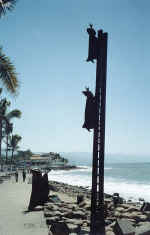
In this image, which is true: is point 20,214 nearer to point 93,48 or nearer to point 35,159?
point 93,48

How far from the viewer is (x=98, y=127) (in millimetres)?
9203

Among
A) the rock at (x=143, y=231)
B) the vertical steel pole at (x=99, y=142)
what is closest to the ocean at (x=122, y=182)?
the vertical steel pole at (x=99, y=142)

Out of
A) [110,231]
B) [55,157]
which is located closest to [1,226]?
[110,231]

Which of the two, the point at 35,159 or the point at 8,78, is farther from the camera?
the point at 35,159

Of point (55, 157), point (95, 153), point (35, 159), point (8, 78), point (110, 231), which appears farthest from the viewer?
point (55, 157)

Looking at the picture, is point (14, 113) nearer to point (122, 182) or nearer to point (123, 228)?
point (122, 182)

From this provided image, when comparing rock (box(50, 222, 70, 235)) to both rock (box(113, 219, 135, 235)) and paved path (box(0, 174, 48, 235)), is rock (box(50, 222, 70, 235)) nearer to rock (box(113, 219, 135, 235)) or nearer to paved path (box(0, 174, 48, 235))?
paved path (box(0, 174, 48, 235))

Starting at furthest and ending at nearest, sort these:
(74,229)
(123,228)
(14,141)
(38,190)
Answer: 1. (14,141)
2. (38,190)
3. (74,229)
4. (123,228)

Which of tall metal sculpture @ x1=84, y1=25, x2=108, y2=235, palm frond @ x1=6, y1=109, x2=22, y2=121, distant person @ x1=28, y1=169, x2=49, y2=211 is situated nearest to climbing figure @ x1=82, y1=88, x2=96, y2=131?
tall metal sculpture @ x1=84, y1=25, x2=108, y2=235

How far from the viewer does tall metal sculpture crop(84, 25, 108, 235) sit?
29.1 feet

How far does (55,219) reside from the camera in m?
9.51

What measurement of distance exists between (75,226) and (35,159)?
276 ft

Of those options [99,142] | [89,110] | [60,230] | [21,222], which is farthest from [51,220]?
[89,110]

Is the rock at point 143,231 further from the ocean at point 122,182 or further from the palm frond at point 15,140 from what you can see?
the palm frond at point 15,140
